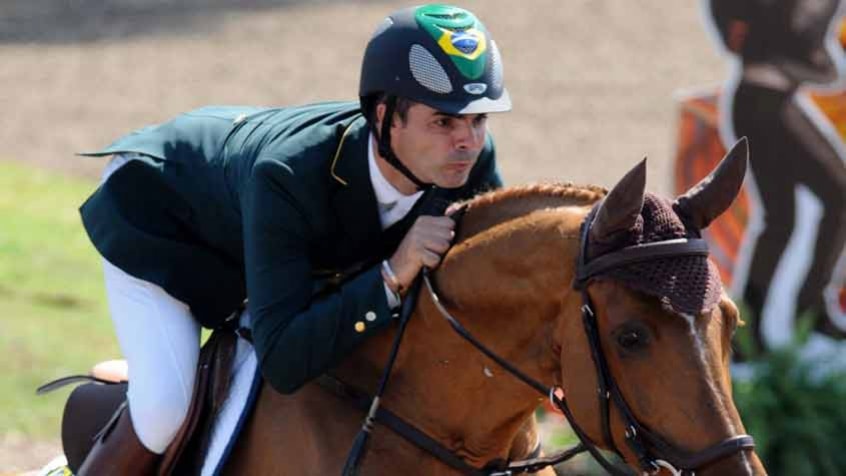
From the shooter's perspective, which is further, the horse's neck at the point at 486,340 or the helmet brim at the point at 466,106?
the helmet brim at the point at 466,106

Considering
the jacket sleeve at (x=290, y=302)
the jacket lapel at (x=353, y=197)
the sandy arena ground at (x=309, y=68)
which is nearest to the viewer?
the jacket sleeve at (x=290, y=302)

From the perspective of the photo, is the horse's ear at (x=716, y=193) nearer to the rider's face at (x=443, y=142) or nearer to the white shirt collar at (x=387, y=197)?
the rider's face at (x=443, y=142)

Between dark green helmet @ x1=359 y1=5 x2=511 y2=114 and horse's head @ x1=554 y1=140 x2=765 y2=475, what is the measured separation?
0.57 meters

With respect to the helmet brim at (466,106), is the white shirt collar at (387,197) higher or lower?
lower

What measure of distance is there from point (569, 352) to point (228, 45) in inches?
598

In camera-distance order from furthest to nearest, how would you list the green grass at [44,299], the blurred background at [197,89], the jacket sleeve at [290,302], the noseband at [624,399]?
the blurred background at [197,89] → the green grass at [44,299] → the jacket sleeve at [290,302] → the noseband at [624,399]

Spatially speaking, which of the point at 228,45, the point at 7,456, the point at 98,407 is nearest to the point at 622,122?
the point at 228,45

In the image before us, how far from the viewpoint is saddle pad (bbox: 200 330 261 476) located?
175 inches

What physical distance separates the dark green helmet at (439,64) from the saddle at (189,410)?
92 centimetres

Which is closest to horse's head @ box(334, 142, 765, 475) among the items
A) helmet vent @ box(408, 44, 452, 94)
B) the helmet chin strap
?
the helmet chin strap

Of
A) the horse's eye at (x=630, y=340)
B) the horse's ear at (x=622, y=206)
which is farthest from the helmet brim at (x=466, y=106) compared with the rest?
the horse's eye at (x=630, y=340)

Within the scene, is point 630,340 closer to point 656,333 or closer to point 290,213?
point 656,333

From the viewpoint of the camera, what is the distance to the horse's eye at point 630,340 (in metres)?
Result: 3.73

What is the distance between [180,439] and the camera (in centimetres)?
451
